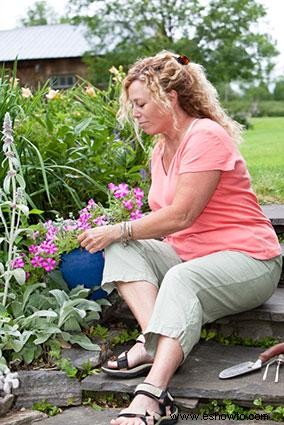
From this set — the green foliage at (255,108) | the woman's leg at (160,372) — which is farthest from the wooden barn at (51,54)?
the woman's leg at (160,372)

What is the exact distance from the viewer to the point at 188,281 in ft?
8.94

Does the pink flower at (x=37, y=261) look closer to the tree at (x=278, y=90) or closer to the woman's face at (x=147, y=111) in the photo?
the woman's face at (x=147, y=111)

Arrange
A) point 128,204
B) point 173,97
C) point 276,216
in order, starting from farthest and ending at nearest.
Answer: point 276,216 < point 128,204 < point 173,97

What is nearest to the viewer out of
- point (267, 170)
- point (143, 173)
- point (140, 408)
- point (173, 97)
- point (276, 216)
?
point (140, 408)

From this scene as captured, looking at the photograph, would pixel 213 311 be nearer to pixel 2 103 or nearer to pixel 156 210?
pixel 156 210

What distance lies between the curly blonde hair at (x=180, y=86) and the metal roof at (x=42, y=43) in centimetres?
2207

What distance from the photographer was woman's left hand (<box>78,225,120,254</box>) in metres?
2.94

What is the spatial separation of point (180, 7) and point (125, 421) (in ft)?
54.5

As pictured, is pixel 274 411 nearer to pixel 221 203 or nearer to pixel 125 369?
pixel 125 369

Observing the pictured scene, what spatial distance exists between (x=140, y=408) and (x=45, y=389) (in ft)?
1.68

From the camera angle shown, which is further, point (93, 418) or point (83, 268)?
point (83, 268)

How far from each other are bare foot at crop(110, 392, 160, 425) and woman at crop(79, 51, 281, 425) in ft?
0.56

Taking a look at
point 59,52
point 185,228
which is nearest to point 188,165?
point 185,228

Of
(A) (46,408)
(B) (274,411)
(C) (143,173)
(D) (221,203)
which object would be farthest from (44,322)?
(C) (143,173)
